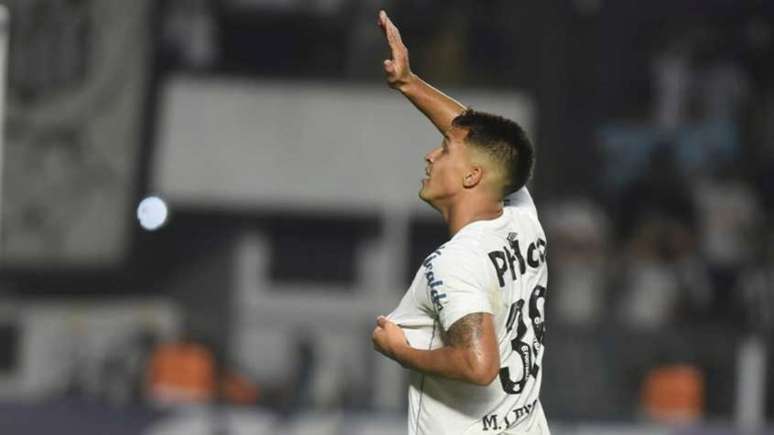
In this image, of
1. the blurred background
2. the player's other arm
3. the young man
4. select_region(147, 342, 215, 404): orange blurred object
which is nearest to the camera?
the player's other arm

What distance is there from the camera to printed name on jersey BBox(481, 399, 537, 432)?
532 cm

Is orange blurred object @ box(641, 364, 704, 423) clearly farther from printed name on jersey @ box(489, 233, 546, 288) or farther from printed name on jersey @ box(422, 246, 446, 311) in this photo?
printed name on jersey @ box(422, 246, 446, 311)

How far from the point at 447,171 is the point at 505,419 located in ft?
2.55

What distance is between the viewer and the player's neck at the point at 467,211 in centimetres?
536

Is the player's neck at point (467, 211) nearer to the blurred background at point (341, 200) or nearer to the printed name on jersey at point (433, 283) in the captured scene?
the printed name on jersey at point (433, 283)

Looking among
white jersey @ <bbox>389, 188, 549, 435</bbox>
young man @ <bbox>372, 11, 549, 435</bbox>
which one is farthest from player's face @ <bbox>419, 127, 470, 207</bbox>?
white jersey @ <bbox>389, 188, 549, 435</bbox>

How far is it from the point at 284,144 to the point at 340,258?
1.15 metres

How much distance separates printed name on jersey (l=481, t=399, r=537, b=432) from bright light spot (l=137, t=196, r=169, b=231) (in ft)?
29.9

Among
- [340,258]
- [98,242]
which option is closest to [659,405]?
[340,258]

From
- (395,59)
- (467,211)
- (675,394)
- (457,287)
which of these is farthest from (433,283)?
(675,394)

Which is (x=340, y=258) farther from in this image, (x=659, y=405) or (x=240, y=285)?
(x=659, y=405)

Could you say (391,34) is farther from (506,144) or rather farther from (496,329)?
(496,329)

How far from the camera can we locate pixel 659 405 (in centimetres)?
1304

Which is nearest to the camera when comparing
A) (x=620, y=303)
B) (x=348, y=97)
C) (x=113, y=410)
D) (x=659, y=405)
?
(x=113, y=410)
